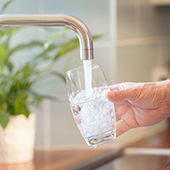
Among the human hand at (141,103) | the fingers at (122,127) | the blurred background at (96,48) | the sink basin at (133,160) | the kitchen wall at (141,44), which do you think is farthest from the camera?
the kitchen wall at (141,44)

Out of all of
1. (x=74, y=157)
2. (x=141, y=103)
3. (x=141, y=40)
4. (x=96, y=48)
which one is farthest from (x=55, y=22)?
(x=141, y=40)

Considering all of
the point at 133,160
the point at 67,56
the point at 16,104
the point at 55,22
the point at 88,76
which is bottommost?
the point at 133,160

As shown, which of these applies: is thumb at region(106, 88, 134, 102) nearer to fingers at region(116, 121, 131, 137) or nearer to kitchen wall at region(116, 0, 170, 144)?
fingers at region(116, 121, 131, 137)

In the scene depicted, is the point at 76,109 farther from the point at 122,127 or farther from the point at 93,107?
the point at 122,127

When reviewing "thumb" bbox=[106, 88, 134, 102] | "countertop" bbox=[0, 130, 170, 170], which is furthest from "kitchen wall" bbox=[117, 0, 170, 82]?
"thumb" bbox=[106, 88, 134, 102]

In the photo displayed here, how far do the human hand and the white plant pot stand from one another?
0.50 meters

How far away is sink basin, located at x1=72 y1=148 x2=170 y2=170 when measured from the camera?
167 centimetres

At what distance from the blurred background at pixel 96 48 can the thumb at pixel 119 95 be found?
83cm

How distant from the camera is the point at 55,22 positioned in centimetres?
81

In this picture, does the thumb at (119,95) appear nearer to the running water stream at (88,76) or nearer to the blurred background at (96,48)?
the running water stream at (88,76)

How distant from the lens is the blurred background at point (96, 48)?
1.79 meters

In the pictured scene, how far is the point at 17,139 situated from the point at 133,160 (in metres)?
0.47

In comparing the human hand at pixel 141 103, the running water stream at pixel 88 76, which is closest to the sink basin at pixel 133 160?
the human hand at pixel 141 103

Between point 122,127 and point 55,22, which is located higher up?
point 55,22
